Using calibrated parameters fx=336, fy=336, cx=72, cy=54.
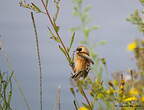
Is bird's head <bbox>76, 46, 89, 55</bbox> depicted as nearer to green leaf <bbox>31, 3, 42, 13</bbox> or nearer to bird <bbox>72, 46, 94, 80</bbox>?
bird <bbox>72, 46, 94, 80</bbox>

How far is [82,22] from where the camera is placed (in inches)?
214

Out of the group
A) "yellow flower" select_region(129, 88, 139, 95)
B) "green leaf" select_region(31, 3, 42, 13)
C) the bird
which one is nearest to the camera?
the bird

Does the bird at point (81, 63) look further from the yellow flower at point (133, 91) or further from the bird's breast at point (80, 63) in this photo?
the yellow flower at point (133, 91)

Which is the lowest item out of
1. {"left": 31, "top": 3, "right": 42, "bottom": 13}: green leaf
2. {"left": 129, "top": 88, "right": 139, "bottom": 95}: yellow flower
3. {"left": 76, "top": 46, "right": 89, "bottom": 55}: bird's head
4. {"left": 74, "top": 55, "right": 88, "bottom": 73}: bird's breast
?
{"left": 129, "top": 88, "right": 139, "bottom": 95}: yellow flower

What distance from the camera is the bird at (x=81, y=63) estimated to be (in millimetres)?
1521

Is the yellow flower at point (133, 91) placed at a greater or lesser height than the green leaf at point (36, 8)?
lesser

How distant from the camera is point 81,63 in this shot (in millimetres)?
Answer: 1539

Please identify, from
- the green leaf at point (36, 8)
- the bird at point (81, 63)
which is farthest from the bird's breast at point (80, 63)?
the green leaf at point (36, 8)

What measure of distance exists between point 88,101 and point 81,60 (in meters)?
0.21

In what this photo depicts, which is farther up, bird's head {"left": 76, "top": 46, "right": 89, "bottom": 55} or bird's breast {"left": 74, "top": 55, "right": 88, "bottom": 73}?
bird's head {"left": 76, "top": 46, "right": 89, "bottom": 55}

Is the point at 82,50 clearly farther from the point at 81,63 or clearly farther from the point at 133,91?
the point at 133,91

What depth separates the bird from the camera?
4.99 feet

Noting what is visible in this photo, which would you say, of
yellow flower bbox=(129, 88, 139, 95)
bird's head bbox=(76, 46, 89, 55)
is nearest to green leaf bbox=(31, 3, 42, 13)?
bird's head bbox=(76, 46, 89, 55)

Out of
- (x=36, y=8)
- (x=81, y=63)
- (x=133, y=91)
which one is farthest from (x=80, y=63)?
(x=133, y=91)
